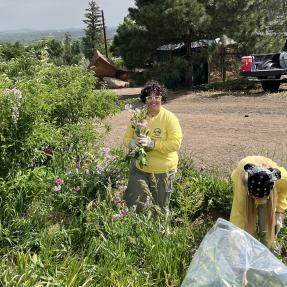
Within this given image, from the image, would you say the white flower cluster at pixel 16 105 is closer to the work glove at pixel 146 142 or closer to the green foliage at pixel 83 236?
the green foliage at pixel 83 236

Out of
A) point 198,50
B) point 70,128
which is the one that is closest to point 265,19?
point 198,50

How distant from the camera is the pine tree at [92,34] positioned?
38747 mm

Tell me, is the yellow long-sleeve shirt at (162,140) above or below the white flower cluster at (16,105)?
below

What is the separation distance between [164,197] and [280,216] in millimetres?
1068

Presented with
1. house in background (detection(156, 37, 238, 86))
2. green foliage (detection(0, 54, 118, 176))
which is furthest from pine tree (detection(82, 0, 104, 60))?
green foliage (detection(0, 54, 118, 176))

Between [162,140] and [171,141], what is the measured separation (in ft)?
0.30

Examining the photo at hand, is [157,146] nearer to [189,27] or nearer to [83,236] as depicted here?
[83,236]

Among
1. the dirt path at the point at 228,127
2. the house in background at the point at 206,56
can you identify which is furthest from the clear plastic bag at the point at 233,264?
the house in background at the point at 206,56

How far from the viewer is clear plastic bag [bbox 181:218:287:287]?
88.7 inches

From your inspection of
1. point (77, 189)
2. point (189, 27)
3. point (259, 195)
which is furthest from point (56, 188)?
point (189, 27)

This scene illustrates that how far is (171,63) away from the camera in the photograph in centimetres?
1545

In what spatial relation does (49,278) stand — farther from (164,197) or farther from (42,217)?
(164,197)

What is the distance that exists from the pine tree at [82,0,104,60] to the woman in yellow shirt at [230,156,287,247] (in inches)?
1298

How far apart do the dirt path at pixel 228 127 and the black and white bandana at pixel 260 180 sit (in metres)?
2.40
